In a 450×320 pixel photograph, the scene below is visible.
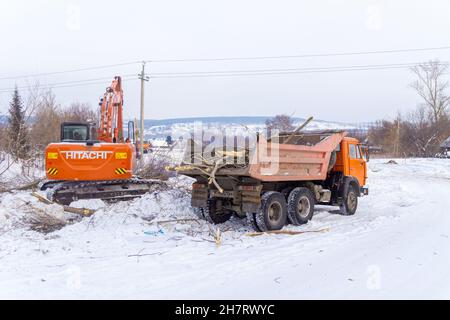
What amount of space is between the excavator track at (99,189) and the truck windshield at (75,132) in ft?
7.29

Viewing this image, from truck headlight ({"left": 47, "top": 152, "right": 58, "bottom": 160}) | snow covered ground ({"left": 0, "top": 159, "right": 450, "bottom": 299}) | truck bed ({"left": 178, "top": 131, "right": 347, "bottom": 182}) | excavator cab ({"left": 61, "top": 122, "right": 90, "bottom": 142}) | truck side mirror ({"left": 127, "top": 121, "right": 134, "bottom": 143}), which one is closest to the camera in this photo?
snow covered ground ({"left": 0, "top": 159, "right": 450, "bottom": 299})

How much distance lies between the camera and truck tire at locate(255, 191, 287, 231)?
851 centimetres

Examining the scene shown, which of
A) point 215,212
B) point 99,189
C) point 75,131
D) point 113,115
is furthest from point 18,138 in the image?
point 215,212

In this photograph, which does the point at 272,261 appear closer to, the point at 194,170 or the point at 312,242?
the point at 312,242

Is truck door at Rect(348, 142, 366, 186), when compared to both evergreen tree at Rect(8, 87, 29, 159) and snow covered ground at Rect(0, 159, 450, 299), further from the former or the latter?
evergreen tree at Rect(8, 87, 29, 159)

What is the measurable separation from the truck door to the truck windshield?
26.5 ft

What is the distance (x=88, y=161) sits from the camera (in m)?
11.4

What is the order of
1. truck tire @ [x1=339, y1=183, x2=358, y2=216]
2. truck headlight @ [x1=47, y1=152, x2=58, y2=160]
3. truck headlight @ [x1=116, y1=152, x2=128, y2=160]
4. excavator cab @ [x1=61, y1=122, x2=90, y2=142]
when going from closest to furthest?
truck tire @ [x1=339, y1=183, x2=358, y2=216], truck headlight @ [x1=47, y1=152, x2=58, y2=160], truck headlight @ [x1=116, y1=152, x2=128, y2=160], excavator cab @ [x1=61, y1=122, x2=90, y2=142]

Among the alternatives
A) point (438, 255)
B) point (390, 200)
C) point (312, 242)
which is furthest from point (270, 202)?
point (390, 200)

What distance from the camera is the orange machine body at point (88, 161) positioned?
11.1 meters

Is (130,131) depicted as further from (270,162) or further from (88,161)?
(270,162)

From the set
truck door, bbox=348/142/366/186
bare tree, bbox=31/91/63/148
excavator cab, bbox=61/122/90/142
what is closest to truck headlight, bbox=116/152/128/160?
excavator cab, bbox=61/122/90/142
